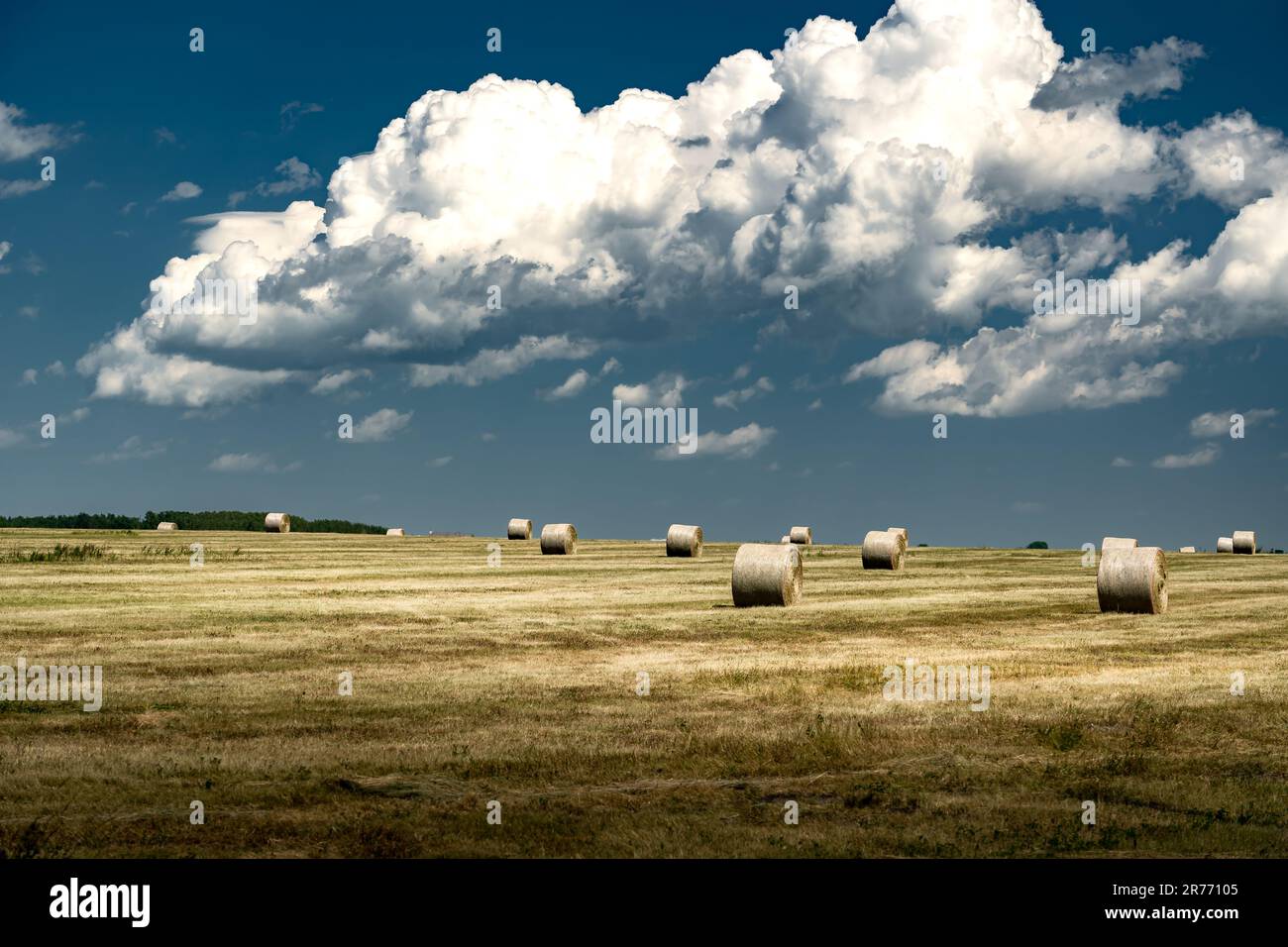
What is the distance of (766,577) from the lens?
32.8 meters

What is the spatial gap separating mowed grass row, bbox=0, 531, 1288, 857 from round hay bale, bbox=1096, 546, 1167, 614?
718mm

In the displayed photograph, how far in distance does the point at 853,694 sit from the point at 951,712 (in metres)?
1.89

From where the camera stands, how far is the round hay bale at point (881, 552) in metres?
49.9

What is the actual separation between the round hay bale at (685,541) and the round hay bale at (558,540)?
493cm

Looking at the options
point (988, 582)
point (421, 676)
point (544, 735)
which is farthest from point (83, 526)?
point (544, 735)

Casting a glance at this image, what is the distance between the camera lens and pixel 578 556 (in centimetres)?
5834

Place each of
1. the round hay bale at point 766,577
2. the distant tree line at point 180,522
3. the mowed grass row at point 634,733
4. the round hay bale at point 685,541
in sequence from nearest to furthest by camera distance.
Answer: the mowed grass row at point 634,733
the round hay bale at point 766,577
the round hay bale at point 685,541
the distant tree line at point 180,522

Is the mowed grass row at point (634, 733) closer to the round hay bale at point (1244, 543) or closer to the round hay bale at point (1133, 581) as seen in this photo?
the round hay bale at point (1133, 581)

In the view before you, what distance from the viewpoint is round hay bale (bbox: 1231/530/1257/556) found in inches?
2726

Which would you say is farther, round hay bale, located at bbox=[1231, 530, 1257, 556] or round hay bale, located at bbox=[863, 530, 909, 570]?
round hay bale, located at bbox=[1231, 530, 1257, 556]

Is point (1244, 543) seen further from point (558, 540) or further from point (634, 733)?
point (634, 733)

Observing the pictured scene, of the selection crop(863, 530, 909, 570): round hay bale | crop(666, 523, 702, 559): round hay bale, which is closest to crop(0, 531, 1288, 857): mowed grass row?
crop(863, 530, 909, 570): round hay bale

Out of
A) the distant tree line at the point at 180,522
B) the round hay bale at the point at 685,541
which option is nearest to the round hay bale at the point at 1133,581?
the round hay bale at the point at 685,541

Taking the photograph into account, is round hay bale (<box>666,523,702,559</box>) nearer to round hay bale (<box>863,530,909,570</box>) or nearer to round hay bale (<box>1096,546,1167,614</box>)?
round hay bale (<box>863,530,909,570</box>)
